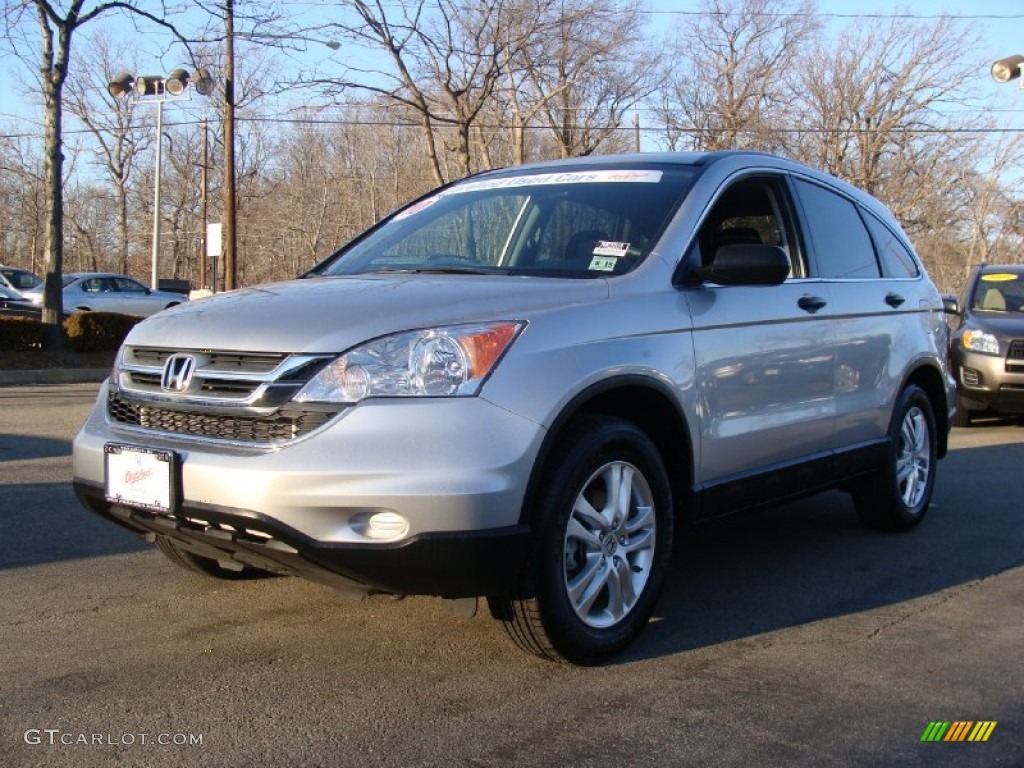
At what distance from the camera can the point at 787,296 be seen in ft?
14.9

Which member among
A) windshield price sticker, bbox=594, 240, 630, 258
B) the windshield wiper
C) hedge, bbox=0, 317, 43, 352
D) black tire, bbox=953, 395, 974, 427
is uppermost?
windshield price sticker, bbox=594, 240, 630, 258

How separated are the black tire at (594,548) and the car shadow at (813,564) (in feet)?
0.70

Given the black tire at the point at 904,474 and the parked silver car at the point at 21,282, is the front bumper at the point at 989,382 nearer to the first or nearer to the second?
the black tire at the point at 904,474

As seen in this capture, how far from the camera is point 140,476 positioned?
338cm

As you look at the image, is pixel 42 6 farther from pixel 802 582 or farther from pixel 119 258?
pixel 119 258

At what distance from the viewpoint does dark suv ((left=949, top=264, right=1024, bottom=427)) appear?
10.3 m

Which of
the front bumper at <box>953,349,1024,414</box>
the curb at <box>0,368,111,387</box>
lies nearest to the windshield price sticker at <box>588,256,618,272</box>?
the front bumper at <box>953,349,1024,414</box>

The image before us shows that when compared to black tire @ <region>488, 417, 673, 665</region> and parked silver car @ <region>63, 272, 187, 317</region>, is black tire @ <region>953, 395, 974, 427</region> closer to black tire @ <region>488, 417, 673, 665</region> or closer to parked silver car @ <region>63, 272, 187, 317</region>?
black tire @ <region>488, 417, 673, 665</region>

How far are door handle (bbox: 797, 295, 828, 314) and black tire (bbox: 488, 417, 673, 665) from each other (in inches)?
51.9

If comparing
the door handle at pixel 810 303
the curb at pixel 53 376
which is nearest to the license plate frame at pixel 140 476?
the door handle at pixel 810 303

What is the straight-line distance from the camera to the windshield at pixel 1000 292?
11.1 metres

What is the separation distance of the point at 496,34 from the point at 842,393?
19.5 metres

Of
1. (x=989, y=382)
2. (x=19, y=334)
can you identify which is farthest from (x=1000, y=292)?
(x=19, y=334)

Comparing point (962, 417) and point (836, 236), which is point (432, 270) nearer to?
point (836, 236)
